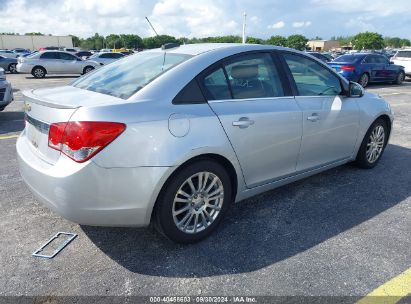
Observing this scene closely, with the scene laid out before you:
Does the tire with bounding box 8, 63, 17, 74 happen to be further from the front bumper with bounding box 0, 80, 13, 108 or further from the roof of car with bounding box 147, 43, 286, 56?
the roof of car with bounding box 147, 43, 286, 56

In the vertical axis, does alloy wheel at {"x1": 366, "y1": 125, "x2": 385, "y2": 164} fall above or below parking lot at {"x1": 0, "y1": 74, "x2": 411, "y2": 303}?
above

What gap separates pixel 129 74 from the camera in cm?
315

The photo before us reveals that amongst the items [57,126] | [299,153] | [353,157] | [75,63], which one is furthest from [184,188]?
[75,63]

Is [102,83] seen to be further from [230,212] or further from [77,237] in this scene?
[230,212]

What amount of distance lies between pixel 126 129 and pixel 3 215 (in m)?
1.90

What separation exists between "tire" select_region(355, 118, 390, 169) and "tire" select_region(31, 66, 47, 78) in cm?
1856

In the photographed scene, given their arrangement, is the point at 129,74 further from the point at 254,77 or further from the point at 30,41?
the point at 30,41

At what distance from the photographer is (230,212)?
3.60 meters

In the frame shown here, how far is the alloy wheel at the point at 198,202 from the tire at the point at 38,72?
748 inches

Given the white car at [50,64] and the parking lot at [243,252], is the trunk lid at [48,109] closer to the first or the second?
the parking lot at [243,252]

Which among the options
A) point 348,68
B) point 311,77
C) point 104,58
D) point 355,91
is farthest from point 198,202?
point 104,58

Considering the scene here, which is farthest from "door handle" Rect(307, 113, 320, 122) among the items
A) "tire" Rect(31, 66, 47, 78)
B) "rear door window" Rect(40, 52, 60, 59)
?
"rear door window" Rect(40, 52, 60, 59)

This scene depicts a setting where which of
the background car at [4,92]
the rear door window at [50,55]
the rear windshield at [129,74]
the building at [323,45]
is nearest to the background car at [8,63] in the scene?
the rear door window at [50,55]

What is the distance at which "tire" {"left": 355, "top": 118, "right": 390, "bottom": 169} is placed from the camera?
4.60m
